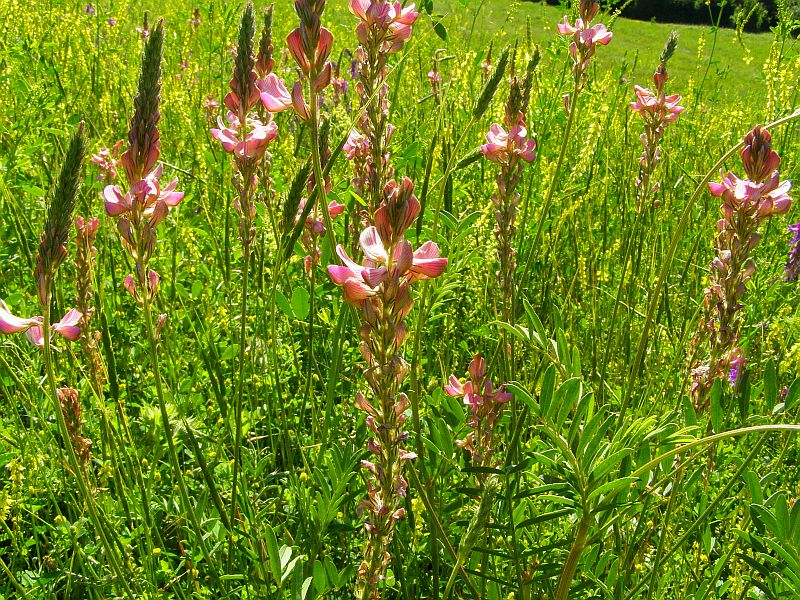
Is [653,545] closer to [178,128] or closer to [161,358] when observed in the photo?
[161,358]

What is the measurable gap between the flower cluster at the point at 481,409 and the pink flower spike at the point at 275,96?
23.2 inches

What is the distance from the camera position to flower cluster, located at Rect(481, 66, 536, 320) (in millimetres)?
1471

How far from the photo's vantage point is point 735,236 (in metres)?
1.40

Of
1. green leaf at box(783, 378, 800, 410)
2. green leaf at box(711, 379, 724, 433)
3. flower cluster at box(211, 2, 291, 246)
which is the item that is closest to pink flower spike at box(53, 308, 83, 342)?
flower cluster at box(211, 2, 291, 246)

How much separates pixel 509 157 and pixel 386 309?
859 millimetres

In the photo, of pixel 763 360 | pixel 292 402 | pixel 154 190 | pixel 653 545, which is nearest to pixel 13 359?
pixel 292 402

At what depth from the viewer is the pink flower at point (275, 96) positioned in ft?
3.65

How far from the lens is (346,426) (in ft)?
6.40

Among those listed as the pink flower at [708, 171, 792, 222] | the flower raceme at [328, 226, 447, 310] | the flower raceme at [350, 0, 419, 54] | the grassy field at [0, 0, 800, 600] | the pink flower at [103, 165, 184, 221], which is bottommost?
the grassy field at [0, 0, 800, 600]

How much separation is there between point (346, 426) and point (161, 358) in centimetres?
73

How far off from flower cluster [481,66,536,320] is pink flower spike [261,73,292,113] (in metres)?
0.44

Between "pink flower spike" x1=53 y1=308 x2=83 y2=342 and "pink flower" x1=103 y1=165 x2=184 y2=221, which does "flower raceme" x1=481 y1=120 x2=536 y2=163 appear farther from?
"pink flower spike" x1=53 y1=308 x2=83 y2=342

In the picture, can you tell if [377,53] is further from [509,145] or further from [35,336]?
[35,336]

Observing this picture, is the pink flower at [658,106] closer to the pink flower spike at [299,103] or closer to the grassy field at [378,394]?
the grassy field at [378,394]
